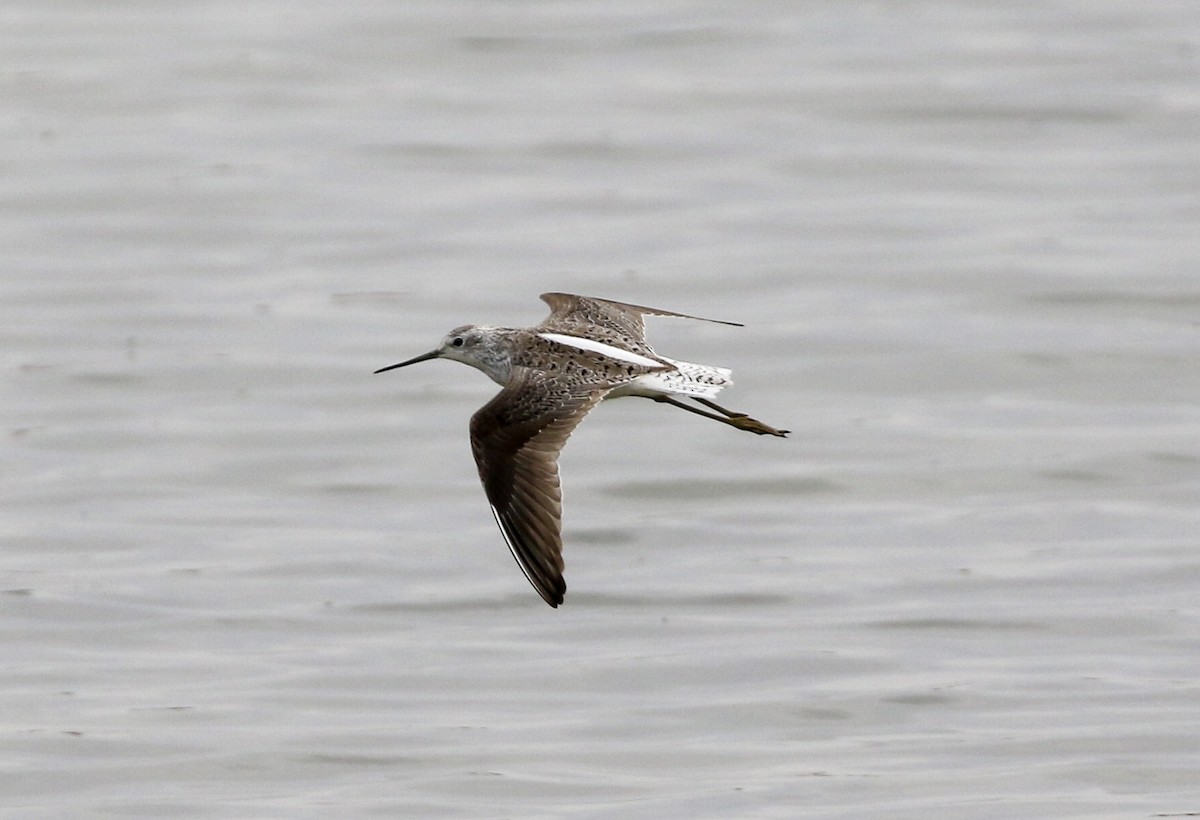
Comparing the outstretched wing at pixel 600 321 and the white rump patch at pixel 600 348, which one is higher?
the white rump patch at pixel 600 348

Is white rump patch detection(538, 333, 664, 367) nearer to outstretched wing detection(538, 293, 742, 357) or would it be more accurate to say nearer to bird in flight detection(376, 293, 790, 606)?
bird in flight detection(376, 293, 790, 606)

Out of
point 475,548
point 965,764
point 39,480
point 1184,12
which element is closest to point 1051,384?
point 475,548

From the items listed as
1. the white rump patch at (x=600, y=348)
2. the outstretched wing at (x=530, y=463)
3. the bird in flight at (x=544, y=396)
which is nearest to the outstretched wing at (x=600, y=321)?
the bird in flight at (x=544, y=396)

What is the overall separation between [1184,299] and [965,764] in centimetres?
796

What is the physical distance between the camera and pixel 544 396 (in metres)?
9.44

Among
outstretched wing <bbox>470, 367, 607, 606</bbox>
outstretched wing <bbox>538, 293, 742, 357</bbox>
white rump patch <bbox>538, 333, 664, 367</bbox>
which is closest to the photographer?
outstretched wing <bbox>470, 367, 607, 606</bbox>

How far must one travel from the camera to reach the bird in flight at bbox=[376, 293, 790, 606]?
8.87 meters

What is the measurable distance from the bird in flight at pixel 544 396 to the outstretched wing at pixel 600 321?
0.01m

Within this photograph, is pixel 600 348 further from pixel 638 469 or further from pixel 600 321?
pixel 638 469

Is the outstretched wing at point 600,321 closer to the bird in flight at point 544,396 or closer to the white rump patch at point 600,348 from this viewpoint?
the bird in flight at point 544,396

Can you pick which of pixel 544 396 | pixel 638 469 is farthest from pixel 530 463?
pixel 638 469

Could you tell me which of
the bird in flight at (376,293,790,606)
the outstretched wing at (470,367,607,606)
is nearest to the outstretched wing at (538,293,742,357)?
the bird in flight at (376,293,790,606)

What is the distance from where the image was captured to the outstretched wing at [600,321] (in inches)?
412

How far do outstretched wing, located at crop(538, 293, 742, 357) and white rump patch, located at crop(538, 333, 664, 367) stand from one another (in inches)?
5.8
